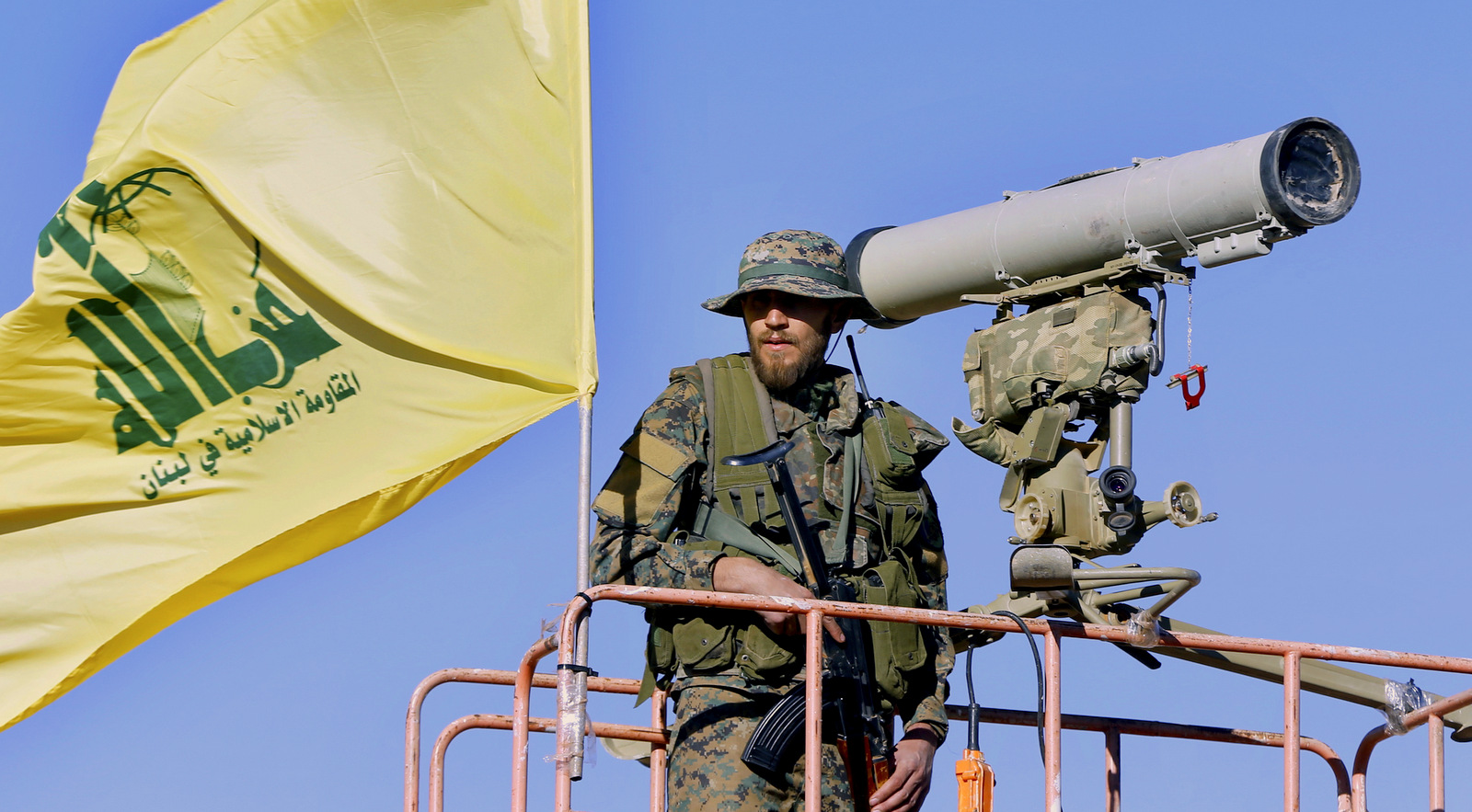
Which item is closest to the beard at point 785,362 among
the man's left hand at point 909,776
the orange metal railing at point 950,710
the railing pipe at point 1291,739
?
the orange metal railing at point 950,710

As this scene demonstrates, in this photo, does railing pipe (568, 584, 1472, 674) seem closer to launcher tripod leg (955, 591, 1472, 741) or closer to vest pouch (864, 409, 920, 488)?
launcher tripod leg (955, 591, 1472, 741)

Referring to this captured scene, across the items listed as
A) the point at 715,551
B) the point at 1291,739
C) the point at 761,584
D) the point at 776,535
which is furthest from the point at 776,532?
the point at 1291,739

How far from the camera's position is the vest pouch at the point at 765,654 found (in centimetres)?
586

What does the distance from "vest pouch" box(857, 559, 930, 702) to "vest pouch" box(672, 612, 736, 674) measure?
0.54 meters

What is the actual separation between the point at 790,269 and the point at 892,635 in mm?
1481

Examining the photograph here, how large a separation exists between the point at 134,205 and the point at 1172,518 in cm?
404

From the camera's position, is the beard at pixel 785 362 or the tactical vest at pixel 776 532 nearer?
the tactical vest at pixel 776 532

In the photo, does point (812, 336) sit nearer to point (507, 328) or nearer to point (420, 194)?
point (507, 328)

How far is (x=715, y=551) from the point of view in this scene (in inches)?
240

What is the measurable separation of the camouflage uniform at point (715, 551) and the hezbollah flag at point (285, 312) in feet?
1.38

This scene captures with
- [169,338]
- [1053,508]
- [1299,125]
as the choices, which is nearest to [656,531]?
[1053,508]

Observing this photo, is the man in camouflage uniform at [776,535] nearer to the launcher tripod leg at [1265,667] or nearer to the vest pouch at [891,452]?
the vest pouch at [891,452]

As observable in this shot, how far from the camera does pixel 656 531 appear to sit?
6078 mm

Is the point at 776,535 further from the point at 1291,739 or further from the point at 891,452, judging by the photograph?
the point at 1291,739
